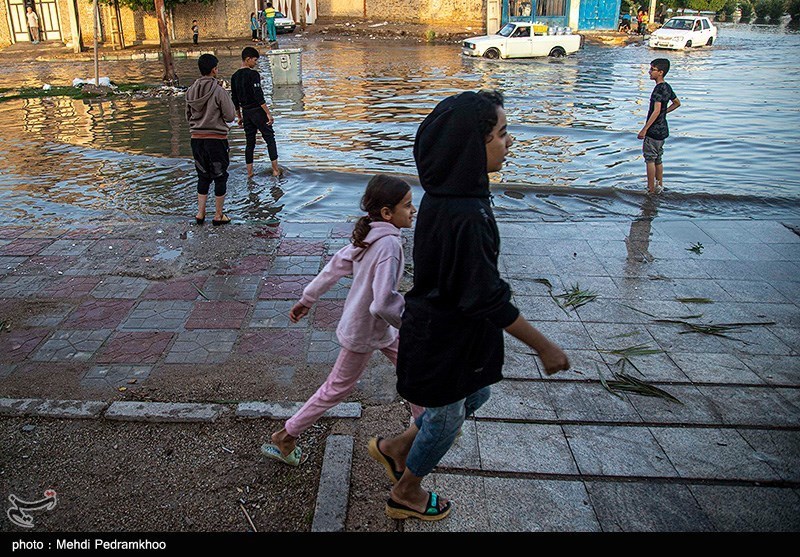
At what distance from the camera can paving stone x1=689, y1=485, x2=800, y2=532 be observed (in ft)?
9.93

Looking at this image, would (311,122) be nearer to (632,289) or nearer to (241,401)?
(632,289)

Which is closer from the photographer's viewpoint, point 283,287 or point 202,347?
point 202,347

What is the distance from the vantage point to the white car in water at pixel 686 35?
32.0 m

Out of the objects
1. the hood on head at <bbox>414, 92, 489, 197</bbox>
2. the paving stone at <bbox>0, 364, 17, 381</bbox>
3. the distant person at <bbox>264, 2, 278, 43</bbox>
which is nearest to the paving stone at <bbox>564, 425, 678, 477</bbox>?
the hood on head at <bbox>414, 92, 489, 197</bbox>

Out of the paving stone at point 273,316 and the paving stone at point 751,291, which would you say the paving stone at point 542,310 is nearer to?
the paving stone at point 751,291

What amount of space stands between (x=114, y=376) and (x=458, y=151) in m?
3.29

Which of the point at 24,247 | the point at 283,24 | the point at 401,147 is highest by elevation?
the point at 283,24

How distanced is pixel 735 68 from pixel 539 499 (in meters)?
27.0

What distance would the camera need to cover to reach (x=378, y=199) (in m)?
3.13

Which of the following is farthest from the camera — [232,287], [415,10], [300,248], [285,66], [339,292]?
[415,10]

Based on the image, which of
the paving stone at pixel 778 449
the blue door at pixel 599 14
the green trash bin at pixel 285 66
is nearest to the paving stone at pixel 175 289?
the paving stone at pixel 778 449

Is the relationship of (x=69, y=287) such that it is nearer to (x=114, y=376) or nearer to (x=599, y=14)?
(x=114, y=376)
